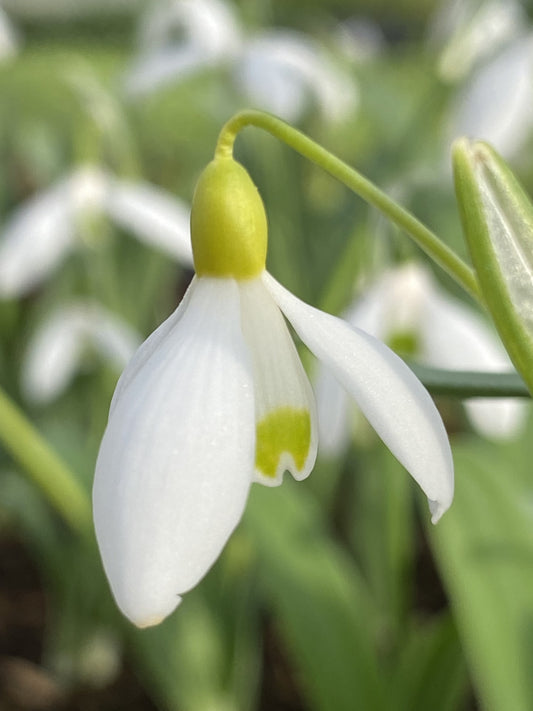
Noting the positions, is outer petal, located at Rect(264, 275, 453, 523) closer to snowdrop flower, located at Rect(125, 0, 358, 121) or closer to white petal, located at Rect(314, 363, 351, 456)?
white petal, located at Rect(314, 363, 351, 456)

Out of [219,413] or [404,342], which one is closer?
[219,413]

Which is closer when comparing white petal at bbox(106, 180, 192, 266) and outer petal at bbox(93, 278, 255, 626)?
outer petal at bbox(93, 278, 255, 626)

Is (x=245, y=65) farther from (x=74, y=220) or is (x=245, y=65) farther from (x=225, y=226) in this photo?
(x=225, y=226)

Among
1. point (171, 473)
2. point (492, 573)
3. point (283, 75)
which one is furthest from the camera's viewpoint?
point (283, 75)

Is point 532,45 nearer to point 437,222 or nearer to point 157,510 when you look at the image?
point 437,222

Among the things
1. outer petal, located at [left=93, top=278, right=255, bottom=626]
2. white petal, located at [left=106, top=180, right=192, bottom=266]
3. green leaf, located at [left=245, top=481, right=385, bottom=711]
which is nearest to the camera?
outer petal, located at [left=93, top=278, right=255, bottom=626]

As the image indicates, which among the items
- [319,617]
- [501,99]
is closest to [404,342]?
[319,617]

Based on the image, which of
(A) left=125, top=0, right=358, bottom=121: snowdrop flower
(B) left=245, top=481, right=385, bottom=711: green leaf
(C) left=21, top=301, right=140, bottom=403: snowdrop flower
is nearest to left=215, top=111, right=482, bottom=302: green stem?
(B) left=245, top=481, right=385, bottom=711: green leaf
